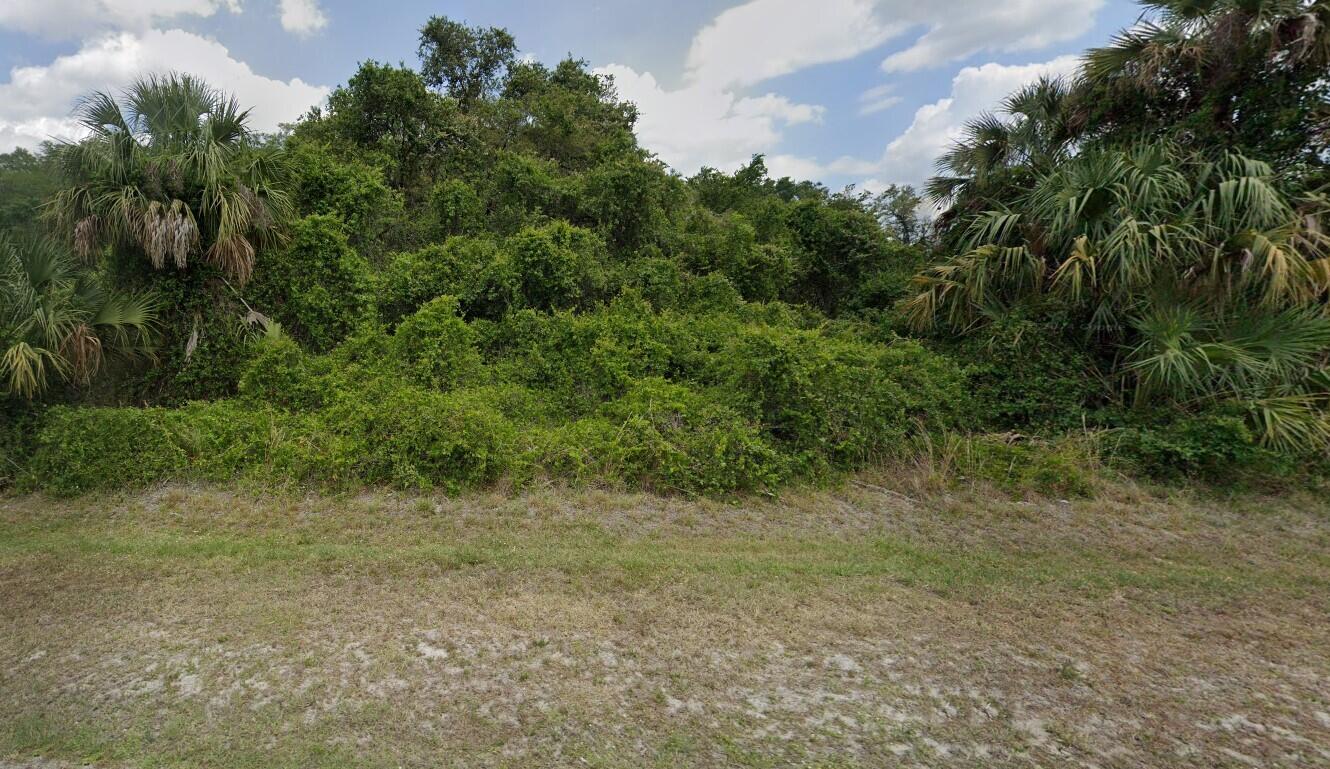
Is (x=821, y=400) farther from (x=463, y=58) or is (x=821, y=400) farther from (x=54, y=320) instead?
(x=463, y=58)

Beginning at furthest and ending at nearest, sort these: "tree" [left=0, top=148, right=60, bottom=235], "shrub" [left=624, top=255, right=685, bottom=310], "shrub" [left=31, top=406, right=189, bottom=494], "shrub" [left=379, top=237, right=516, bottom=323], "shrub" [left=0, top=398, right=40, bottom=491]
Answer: "tree" [left=0, top=148, right=60, bottom=235] < "shrub" [left=624, top=255, right=685, bottom=310] < "shrub" [left=379, top=237, right=516, bottom=323] < "shrub" [left=0, top=398, right=40, bottom=491] < "shrub" [left=31, top=406, right=189, bottom=494]

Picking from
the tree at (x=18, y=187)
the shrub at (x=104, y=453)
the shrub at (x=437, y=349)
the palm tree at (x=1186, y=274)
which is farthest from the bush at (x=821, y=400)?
the tree at (x=18, y=187)

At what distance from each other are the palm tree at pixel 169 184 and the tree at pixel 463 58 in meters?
9.33

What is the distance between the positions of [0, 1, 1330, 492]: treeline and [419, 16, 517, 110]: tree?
26.2ft

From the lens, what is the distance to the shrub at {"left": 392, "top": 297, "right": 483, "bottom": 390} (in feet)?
25.9

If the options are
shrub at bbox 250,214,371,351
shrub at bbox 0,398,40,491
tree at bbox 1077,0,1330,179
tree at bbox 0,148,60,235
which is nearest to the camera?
shrub at bbox 0,398,40,491

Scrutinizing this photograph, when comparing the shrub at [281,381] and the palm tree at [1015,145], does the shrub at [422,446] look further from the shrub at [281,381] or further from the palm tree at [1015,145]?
the palm tree at [1015,145]

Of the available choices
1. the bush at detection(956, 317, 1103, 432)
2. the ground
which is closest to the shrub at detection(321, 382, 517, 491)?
the ground

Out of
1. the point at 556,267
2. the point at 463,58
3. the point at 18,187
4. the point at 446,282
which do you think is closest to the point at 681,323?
the point at 556,267

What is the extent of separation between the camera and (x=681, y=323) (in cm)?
907

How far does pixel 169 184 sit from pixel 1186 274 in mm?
11467

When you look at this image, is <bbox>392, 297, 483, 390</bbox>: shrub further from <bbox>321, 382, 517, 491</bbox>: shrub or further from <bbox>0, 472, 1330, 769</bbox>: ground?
<bbox>0, 472, 1330, 769</bbox>: ground

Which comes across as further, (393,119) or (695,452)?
(393,119)

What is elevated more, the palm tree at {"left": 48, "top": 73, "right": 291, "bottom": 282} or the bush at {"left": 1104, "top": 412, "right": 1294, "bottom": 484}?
the palm tree at {"left": 48, "top": 73, "right": 291, "bottom": 282}
